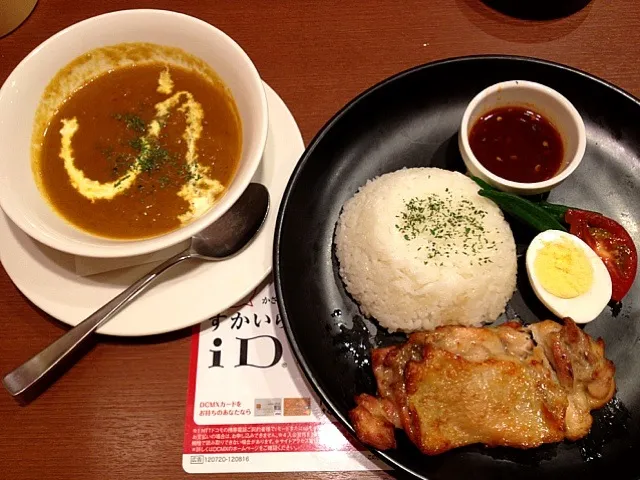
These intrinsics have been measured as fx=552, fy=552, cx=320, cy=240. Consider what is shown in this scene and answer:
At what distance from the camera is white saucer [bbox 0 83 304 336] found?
69.8 inches

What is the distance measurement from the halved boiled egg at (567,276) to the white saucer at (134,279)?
930 millimetres

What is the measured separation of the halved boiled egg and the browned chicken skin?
15 centimetres

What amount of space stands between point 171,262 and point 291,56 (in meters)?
1.10

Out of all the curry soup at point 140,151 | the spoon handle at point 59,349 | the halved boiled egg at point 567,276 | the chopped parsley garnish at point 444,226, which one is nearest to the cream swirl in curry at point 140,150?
the curry soup at point 140,151

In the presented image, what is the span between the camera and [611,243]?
1.95 meters

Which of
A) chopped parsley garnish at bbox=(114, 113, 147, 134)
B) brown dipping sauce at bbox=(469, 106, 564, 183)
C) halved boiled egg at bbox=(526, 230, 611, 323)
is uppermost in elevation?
chopped parsley garnish at bbox=(114, 113, 147, 134)

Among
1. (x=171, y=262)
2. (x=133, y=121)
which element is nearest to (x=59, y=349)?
(x=171, y=262)

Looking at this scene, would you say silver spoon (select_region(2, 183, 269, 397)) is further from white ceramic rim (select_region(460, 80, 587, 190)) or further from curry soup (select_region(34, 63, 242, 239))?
white ceramic rim (select_region(460, 80, 587, 190))

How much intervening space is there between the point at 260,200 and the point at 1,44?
1.46 m

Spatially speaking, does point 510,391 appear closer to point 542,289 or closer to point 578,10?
point 542,289

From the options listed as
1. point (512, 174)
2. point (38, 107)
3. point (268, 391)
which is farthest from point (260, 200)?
point (512, 174)

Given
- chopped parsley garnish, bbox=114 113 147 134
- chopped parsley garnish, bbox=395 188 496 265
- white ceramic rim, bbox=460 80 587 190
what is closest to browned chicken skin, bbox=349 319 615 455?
chopped parsley garnish, bbox=395 188 496 265

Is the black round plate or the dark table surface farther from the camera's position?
the dark table surface

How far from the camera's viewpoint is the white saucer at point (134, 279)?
177 cm
